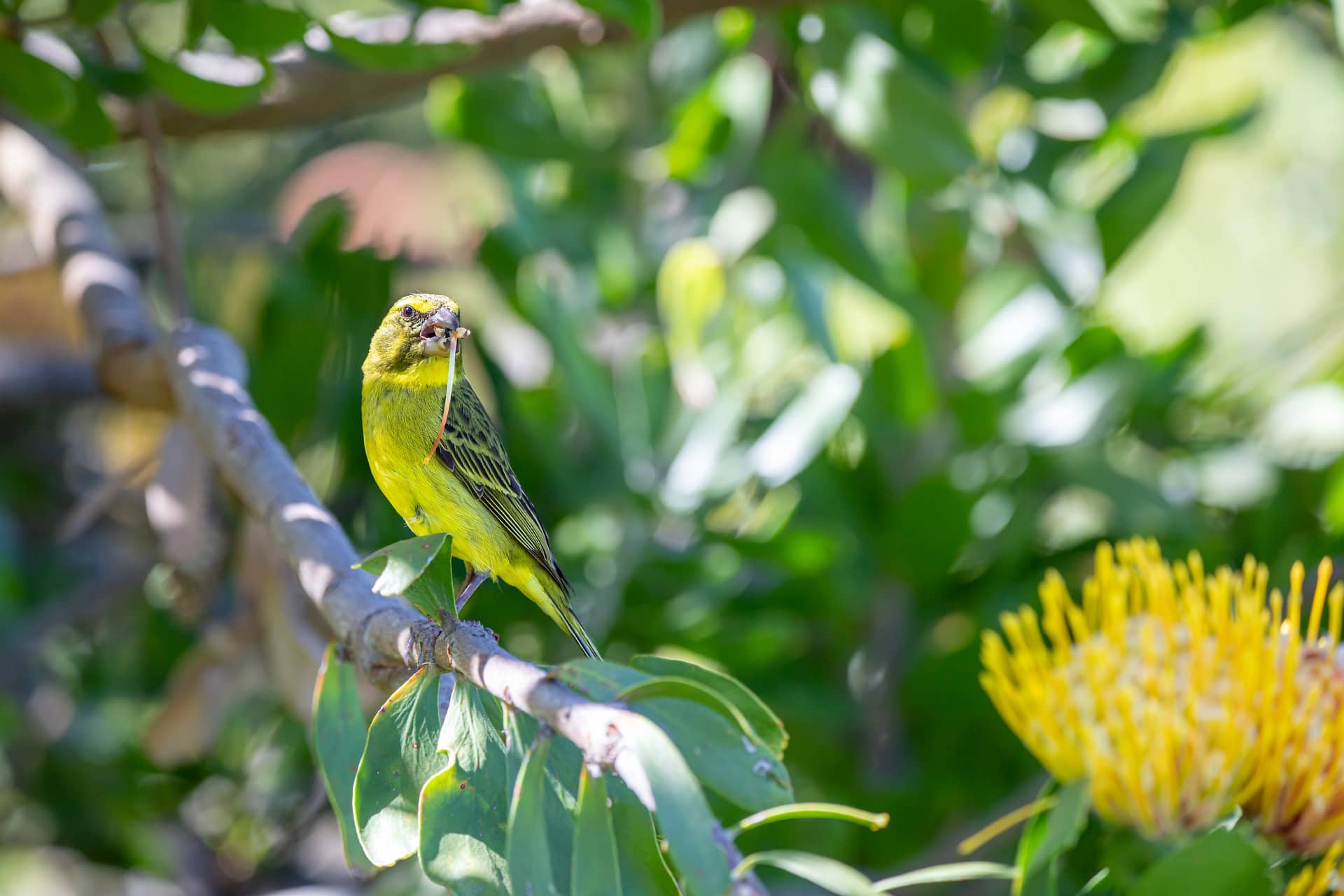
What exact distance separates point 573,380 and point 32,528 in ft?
5.22

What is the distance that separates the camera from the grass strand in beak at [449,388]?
912 mm

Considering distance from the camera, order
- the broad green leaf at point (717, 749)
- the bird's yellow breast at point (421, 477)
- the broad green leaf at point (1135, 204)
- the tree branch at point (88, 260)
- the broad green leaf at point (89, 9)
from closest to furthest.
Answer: the broad green leaf at point (717, 749)
the bird's yellow breast at point (421, 477)
the broad green leaf at point (89, 9)
the tree branch at point (88, 260)
the broad green leaf at point (1135, 204)

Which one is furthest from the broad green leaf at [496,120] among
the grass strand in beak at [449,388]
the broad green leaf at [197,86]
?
the grass strand in beak at [449,388]

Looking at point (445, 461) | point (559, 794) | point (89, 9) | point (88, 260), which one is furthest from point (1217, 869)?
point (88, 260)

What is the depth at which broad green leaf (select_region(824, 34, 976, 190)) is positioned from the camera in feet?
5.07

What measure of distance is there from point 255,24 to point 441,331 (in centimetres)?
52

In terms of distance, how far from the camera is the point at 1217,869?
36.1 inches

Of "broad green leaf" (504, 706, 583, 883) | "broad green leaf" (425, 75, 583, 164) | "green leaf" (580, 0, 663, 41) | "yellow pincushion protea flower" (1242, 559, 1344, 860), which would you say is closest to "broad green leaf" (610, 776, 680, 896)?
"broad green leaf" (504, 706, 583, 883)

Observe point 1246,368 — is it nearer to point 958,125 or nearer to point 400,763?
point 958,125

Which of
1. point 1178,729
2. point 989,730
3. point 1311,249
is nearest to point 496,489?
point 1178,729

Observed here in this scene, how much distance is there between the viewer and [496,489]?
1170 mm

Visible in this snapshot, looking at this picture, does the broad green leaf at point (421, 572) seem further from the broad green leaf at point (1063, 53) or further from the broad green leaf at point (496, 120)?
the broad green leaf at point (1063, 53)

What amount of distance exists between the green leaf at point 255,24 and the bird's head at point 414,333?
391 mm

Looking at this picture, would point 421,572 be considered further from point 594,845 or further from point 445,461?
point 445,461
